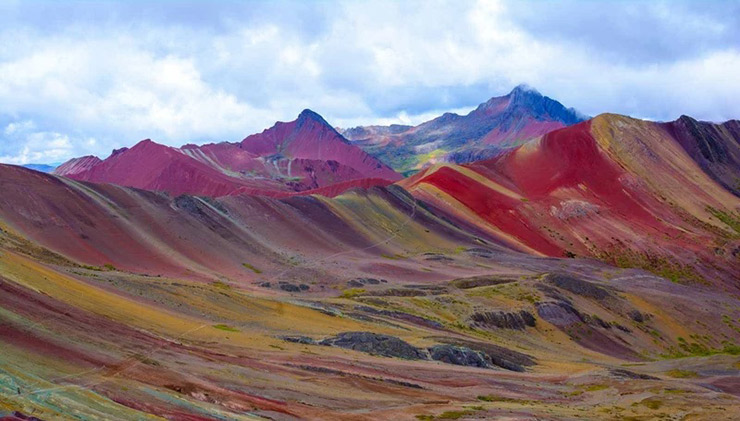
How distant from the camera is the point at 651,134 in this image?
17288 cm

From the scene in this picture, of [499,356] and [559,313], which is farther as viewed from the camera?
[559,313]

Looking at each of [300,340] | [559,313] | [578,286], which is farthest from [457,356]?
[578,286]

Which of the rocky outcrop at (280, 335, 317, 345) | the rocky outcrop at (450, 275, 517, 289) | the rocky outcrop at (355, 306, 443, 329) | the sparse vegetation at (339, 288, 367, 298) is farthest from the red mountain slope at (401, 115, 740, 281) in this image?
the rocky outcrop at (280, 335, 317, 345)

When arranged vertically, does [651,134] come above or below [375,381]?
above

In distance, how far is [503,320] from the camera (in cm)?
7569

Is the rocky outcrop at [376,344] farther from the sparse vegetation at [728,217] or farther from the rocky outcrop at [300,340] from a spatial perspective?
the sparse vegetation at [728,217]

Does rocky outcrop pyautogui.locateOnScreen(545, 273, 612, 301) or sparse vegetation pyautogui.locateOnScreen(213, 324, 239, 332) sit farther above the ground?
sparse vegetation pyautogui.locateOnScreen(213, 324, 239, 332)

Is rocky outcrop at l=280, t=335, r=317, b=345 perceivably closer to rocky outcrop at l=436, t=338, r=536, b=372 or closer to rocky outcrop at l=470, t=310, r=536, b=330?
rocky outcrop at l=436, t=338, r=536, b=372

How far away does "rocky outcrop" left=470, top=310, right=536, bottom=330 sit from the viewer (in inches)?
2933

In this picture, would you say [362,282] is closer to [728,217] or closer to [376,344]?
[376,344]

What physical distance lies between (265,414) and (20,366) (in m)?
8.53

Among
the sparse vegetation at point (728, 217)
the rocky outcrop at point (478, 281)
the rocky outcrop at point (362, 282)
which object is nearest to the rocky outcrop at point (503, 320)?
the rocky outcrop at point (478, 281)

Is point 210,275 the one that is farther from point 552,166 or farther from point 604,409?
point 552,166

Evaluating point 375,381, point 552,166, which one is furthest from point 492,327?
point 552,166
